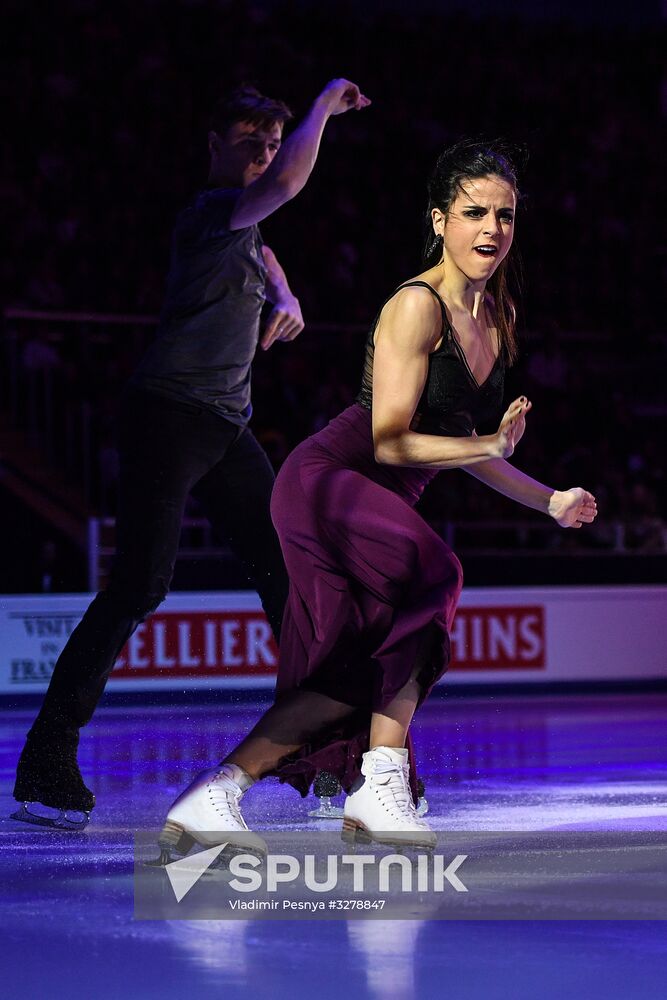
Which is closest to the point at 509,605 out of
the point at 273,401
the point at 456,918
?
the point at 273,401

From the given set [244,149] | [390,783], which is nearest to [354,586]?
[390,783]

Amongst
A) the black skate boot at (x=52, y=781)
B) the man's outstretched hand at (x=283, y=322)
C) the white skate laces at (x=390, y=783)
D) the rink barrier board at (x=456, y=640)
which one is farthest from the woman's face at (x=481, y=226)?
the rink barrier board at (x=456, y=640)

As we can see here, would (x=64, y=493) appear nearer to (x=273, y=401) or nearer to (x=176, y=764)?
(x=273, y=401)

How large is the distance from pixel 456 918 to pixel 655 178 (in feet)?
46.0

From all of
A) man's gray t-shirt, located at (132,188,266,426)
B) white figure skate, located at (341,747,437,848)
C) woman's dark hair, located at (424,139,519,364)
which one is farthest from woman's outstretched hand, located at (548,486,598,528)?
man's gray t-shirt, located at (132,188,266,426)

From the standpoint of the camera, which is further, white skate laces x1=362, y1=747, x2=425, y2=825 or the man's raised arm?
the man's raised arm

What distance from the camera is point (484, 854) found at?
3.46 metres

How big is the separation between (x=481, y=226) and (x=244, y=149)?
3.51ft

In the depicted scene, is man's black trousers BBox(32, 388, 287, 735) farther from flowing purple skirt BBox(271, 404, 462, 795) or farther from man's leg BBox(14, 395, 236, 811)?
flowing purple skirt BBox(271, 404, 462, 795)

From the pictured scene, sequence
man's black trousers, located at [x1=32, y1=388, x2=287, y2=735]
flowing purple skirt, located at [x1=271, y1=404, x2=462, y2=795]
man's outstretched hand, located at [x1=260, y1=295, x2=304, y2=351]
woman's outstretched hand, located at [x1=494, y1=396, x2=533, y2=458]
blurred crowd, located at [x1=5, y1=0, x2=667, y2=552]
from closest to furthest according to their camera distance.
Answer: woman's outstretched hand, located at [x1=494, y1=396, x2=533, y2=458] → flowing purple skirt, located at [x1=271, y1=404, x2=462, y2=795] → man's black trousers, located at [x1=32, y1=388, x2=287, y2=735] → man's outstretched hand, located at [x1=260, y1=295, x2=304, y2=351] → blurred crowd, located at [x1=5, y1=0, x2=667, y2=552]

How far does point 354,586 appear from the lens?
141 inches

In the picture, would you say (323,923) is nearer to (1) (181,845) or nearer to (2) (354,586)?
(1) (181,845)

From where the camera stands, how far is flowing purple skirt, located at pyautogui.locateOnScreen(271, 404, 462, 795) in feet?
11.3

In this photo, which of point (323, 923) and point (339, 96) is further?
point (339, 96)
